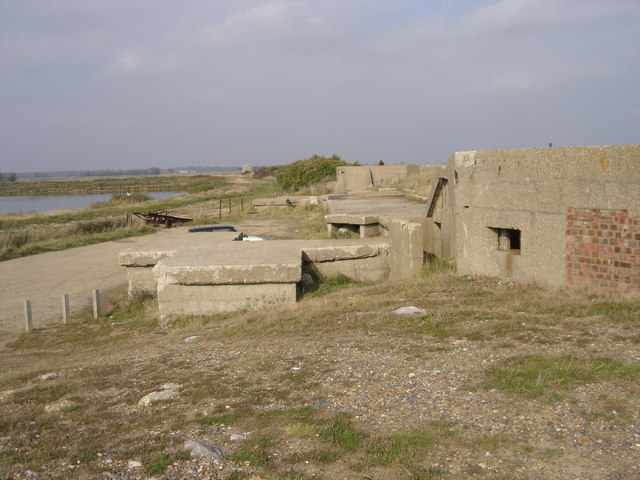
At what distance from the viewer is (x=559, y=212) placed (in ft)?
22.3

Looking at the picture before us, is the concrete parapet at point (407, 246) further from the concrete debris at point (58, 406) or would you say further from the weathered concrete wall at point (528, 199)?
the concrete debris at point (58, 406)

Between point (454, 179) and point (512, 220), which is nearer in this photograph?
point (512, 220)

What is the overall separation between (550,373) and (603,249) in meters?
2.65

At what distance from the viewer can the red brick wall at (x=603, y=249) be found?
613 centimetres

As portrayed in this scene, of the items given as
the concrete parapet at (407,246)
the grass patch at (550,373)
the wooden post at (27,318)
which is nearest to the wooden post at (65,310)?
the wooden post at (27,318)

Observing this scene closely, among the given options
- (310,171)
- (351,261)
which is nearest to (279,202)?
(310,171)

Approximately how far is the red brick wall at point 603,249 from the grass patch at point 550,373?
2.04m

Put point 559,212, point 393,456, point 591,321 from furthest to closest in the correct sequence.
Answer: point 559,212, point 591,321, point 393,456

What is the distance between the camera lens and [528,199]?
717 cm

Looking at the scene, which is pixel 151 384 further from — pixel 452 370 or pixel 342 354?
pixel 452 370

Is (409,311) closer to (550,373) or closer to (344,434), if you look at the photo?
(550,373)

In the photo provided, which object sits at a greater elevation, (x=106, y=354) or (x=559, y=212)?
(x=559, y=212)

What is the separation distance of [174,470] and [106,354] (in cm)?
461

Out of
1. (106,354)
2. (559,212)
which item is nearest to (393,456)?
(559,212)
